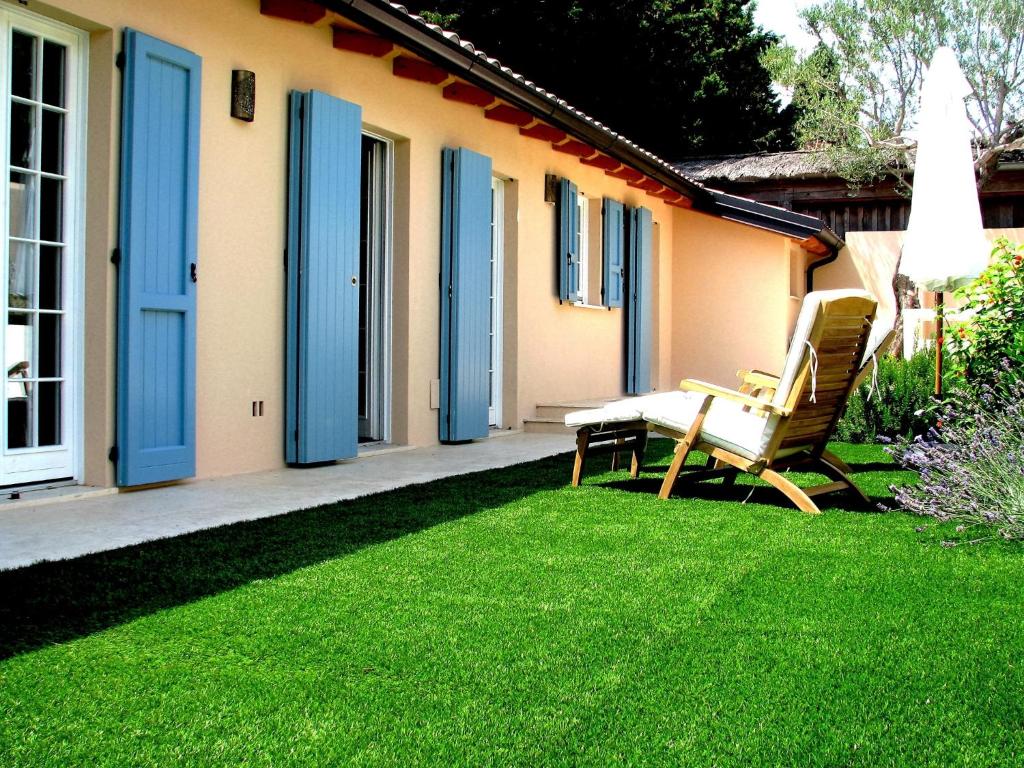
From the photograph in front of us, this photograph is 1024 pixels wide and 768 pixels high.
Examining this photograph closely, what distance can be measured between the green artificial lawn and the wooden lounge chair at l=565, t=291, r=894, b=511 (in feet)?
2.66

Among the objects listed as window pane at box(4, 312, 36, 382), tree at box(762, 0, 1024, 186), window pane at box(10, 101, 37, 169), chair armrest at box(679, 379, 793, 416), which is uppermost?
tree at box(762, 0, 1024, 186)

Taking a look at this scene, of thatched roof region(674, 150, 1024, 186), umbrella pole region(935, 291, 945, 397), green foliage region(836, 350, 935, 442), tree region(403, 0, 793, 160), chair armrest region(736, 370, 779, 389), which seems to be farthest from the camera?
Result: tree region(403, 0, 793, 160)

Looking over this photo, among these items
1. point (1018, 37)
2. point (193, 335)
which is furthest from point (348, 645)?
point (1018, 37)

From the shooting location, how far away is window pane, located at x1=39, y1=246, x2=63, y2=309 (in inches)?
200

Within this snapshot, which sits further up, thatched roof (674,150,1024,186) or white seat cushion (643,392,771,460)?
thatched roof (674,150,1024,186)

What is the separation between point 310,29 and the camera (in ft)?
21.9

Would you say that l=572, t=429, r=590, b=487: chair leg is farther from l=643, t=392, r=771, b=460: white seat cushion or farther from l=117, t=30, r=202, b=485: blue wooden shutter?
l=117, t=30, r=202, b=485: blue wooden shutter

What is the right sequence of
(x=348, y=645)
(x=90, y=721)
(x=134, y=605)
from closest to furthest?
(x=90, y=721) → (x=348, y=645) → (x=134, y=605)

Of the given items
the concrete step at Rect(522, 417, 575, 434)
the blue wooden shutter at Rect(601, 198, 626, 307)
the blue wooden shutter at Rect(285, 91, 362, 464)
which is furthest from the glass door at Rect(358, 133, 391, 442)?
the blue wooden shutter at Rect(601, 198, 626, 307)

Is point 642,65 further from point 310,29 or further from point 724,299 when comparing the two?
point 310,29

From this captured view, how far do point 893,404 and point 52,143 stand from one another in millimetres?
6610

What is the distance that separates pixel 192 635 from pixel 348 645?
0.45 metres

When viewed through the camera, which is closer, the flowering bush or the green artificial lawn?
the green artificial lawn

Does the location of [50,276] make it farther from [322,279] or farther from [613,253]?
[613,253]
